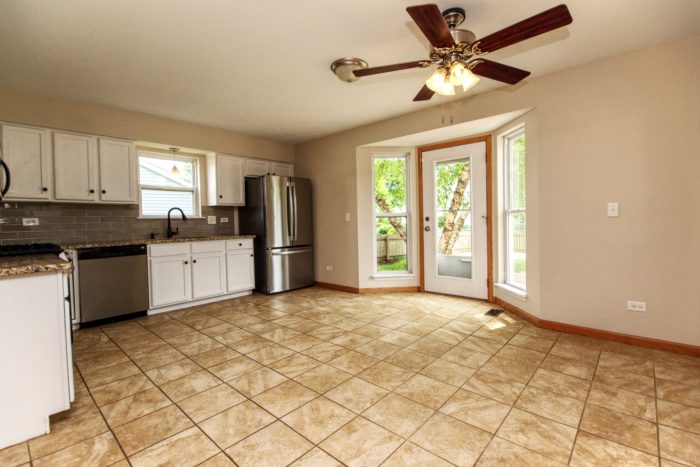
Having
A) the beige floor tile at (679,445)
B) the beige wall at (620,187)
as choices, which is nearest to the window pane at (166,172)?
the beige wall at (620,187)

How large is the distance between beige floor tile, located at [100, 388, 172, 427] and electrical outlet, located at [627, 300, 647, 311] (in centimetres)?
357

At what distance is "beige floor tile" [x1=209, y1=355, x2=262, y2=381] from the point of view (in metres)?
2.30

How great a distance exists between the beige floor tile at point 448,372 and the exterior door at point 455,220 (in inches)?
80.8

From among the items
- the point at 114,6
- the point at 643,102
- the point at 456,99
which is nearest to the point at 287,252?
the point at 456,99

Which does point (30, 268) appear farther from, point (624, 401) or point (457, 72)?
point (624, 401)

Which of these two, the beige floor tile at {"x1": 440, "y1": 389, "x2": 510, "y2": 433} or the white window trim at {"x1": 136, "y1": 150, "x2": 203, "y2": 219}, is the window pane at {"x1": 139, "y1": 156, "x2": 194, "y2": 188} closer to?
the white window trim at {"x1": 136, "y1": 150, "x2": 203, "y2": 219}

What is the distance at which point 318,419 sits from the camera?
1771 millimetres

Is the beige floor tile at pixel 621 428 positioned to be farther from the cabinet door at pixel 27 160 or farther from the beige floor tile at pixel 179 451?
the cabinet door at pixel 27 160

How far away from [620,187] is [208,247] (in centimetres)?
450

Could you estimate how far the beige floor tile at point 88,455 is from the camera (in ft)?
4.86

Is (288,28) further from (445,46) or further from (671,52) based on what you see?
(671,52)

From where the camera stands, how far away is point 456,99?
366 centimetres

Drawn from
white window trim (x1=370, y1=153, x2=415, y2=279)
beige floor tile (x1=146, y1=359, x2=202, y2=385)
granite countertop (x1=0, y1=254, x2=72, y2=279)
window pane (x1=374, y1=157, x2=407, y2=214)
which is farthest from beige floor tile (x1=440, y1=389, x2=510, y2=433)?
window pane (x1=374, y1=157, x2=407, y2=214)

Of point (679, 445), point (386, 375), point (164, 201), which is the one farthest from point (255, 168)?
point (679, 445)
